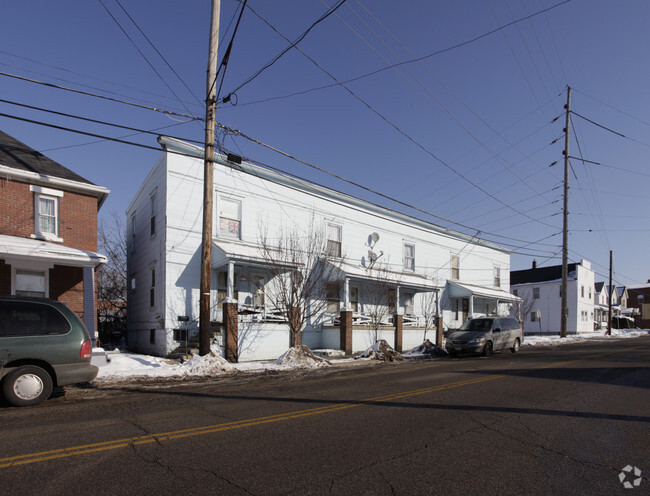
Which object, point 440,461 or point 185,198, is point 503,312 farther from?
point 440,461

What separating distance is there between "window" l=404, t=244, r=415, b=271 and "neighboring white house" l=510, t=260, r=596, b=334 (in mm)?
25449

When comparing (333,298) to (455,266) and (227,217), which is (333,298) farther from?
(455,266)

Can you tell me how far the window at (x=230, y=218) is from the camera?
17.7m

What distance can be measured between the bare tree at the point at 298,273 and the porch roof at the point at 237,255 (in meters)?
0.11

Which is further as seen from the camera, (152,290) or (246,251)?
(152,290)

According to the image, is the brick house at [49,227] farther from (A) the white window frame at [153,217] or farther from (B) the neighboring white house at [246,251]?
(B) the neighboring white house at [246,251]

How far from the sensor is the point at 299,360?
47.9ft

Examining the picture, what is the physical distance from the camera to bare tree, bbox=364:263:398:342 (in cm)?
2094

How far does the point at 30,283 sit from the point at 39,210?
8.18ft

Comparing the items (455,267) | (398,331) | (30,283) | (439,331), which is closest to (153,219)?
(30,283)

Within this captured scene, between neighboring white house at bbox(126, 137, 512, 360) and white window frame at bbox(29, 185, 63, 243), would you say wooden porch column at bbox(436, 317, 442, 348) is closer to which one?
neighboring white house at bbox(126, 137, 512, 360)

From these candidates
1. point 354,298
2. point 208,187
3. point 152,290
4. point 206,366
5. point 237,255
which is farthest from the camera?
point 354,298

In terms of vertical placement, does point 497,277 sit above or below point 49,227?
below

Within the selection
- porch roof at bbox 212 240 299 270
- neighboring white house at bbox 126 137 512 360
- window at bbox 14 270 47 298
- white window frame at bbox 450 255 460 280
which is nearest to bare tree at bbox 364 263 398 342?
neighboring white house at bbox 126 137 512 360
